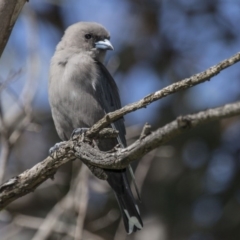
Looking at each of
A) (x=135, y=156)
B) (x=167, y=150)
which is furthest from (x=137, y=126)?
(x=135, y=156)

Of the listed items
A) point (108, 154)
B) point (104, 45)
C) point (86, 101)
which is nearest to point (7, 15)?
point (108, 154)

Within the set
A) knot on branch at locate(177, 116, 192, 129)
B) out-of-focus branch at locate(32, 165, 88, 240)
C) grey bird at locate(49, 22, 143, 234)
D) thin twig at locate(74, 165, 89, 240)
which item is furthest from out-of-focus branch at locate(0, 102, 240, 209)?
out-of-focus branch at locate(32, 165, 88, 240)

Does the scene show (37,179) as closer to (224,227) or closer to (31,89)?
(31,89)

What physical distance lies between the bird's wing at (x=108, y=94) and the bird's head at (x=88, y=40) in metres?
0.32

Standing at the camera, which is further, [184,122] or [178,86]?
[178,86]

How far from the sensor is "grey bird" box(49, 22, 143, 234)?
5.09 meters

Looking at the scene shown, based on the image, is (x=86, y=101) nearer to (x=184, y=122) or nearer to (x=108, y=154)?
(x=108, y=154)

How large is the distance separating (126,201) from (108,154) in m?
1.67

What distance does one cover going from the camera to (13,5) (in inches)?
159

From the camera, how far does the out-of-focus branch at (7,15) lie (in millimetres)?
4004

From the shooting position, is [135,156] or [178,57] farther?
[178,57]

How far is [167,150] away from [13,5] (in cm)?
350

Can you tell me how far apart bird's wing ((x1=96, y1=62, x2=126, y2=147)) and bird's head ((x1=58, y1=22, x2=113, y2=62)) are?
1.07 ft

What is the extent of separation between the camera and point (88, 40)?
19.7ft
